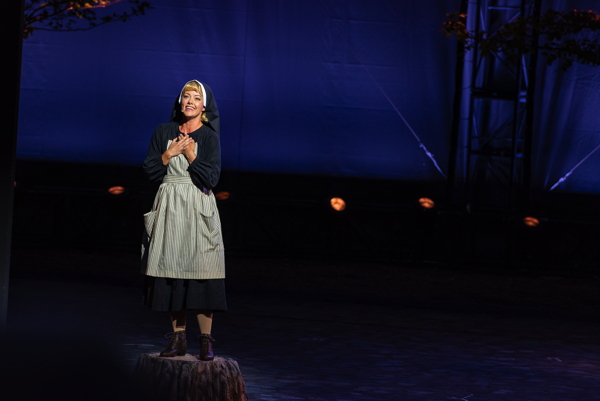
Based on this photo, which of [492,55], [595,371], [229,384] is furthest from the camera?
[492,55]

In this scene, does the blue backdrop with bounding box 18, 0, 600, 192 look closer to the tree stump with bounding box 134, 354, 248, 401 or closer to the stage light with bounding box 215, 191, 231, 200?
the stage light with bounding box 215, 191, 231, 200

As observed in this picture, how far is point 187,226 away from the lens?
4.67 meters

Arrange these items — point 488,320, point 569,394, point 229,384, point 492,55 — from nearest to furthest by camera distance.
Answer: point 229,384 → point 569,394 → point 488,320 → point 492,55

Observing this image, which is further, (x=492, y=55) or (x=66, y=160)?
(x=66, y=160)

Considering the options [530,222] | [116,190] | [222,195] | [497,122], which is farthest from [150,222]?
[497,122]

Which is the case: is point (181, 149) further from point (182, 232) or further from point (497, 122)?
point (497, 122)

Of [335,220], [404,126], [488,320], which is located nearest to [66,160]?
[335,220]

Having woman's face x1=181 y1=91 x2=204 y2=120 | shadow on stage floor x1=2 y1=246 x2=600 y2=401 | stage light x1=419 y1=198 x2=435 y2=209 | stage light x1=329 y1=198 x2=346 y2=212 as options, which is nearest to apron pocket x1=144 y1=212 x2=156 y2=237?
woman's face x1=181 y1=91 x2=204 y2=120

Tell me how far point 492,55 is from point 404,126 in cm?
186

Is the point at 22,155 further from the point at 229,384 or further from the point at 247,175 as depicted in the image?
the point at 229,384

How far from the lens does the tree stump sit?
Result: 462 cm

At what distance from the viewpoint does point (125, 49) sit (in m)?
15.3

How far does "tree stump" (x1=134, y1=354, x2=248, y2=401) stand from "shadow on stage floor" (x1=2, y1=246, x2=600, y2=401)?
0.21 m

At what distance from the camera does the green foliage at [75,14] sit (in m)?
13.8
